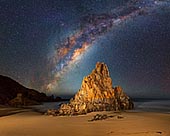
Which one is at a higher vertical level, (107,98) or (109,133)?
(107,98)

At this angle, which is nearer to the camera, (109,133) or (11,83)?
(109,133)

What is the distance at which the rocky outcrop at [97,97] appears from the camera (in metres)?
31.5

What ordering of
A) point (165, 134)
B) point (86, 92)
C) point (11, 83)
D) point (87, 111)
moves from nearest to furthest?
point (165, 134) → point (87, 111) → point (86, 92) → point (11, 83)

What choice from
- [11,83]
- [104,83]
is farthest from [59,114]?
[11,83]

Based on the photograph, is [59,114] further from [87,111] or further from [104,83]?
[104,83]

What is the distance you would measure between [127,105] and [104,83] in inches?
178

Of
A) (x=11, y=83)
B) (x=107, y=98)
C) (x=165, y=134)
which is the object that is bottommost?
(x=165, y=134)

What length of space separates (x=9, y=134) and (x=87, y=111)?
15.8 metres

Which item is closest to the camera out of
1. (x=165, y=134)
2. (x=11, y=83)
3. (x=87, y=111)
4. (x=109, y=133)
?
(x=165, y=134)

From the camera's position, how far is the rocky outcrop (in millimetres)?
31469

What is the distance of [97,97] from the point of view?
3381cm

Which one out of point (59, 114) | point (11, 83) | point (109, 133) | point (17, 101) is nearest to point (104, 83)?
point (59, 114)

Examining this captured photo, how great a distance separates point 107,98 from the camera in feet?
113

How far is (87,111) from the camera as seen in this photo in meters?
31.4
